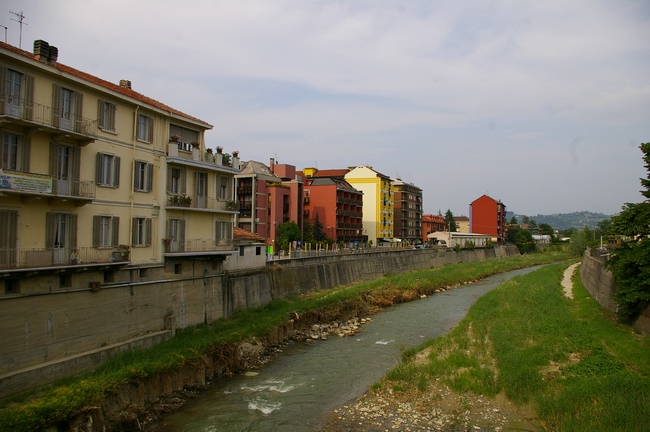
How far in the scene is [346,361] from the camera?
77.8ft

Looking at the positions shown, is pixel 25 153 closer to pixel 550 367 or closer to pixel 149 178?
pixel 149 178

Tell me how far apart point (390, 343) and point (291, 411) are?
445 inches

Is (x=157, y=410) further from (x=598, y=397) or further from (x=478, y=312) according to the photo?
(x=478, y=312)

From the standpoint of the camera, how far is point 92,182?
812 inches

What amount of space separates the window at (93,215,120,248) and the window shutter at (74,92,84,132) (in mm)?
4067

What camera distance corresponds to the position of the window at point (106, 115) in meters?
21.0

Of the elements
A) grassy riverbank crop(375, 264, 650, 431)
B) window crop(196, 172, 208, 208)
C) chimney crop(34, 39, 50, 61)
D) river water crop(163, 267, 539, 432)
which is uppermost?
chimney crop(34, 39, 50, 61)

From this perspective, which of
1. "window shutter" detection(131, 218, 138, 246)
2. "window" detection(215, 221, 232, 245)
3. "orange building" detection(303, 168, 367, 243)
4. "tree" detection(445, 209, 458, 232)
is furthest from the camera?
"tree" detection(445, 209, 458, 232)

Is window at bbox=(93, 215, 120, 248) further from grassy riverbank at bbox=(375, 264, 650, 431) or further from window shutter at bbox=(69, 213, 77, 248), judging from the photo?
grassy riverbank at bbox=(375, 264, 650, 431)

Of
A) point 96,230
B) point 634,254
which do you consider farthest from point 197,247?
point 634,254

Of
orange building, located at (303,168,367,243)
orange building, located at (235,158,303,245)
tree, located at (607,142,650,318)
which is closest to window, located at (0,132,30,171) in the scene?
tree, located at (607,142,650,318)

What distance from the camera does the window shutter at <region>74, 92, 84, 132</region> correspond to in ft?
64.5

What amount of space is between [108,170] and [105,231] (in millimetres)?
2851

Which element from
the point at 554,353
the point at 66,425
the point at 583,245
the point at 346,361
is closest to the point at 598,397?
the point at 554,353
